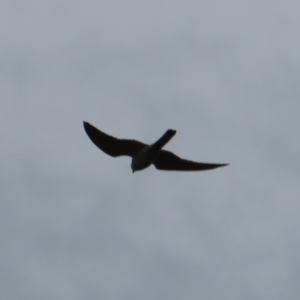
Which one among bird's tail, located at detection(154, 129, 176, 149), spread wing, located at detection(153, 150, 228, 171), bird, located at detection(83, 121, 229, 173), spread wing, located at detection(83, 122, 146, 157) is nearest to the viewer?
bird's tail, located at detection(154, 129, 176, 149)

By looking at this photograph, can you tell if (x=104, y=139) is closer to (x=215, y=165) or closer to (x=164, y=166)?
(x=164, y=166)

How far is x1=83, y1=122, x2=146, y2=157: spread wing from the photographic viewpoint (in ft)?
44.9

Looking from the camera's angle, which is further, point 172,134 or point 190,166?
point 190,166

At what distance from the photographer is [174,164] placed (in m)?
14.2

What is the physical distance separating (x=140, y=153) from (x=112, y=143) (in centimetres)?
80

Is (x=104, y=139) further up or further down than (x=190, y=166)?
further down

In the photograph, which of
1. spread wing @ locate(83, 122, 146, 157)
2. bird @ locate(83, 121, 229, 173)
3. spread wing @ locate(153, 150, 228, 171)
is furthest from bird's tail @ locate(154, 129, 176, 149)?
spread wing @ locate(153, 150, 228, 171)

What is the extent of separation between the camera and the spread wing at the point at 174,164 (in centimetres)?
1392

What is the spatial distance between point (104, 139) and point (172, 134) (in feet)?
7.21

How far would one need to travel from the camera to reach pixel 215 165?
13.6m

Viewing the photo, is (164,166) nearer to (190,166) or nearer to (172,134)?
(190,166)

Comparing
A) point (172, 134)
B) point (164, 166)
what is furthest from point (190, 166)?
point (172, 134)

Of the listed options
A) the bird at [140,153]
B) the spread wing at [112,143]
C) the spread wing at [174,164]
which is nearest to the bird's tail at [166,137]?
the bird at [140,153]

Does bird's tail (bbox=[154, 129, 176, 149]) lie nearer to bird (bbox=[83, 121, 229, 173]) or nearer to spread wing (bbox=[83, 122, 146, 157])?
bird (bbox=[83, 121, 229, 173])
